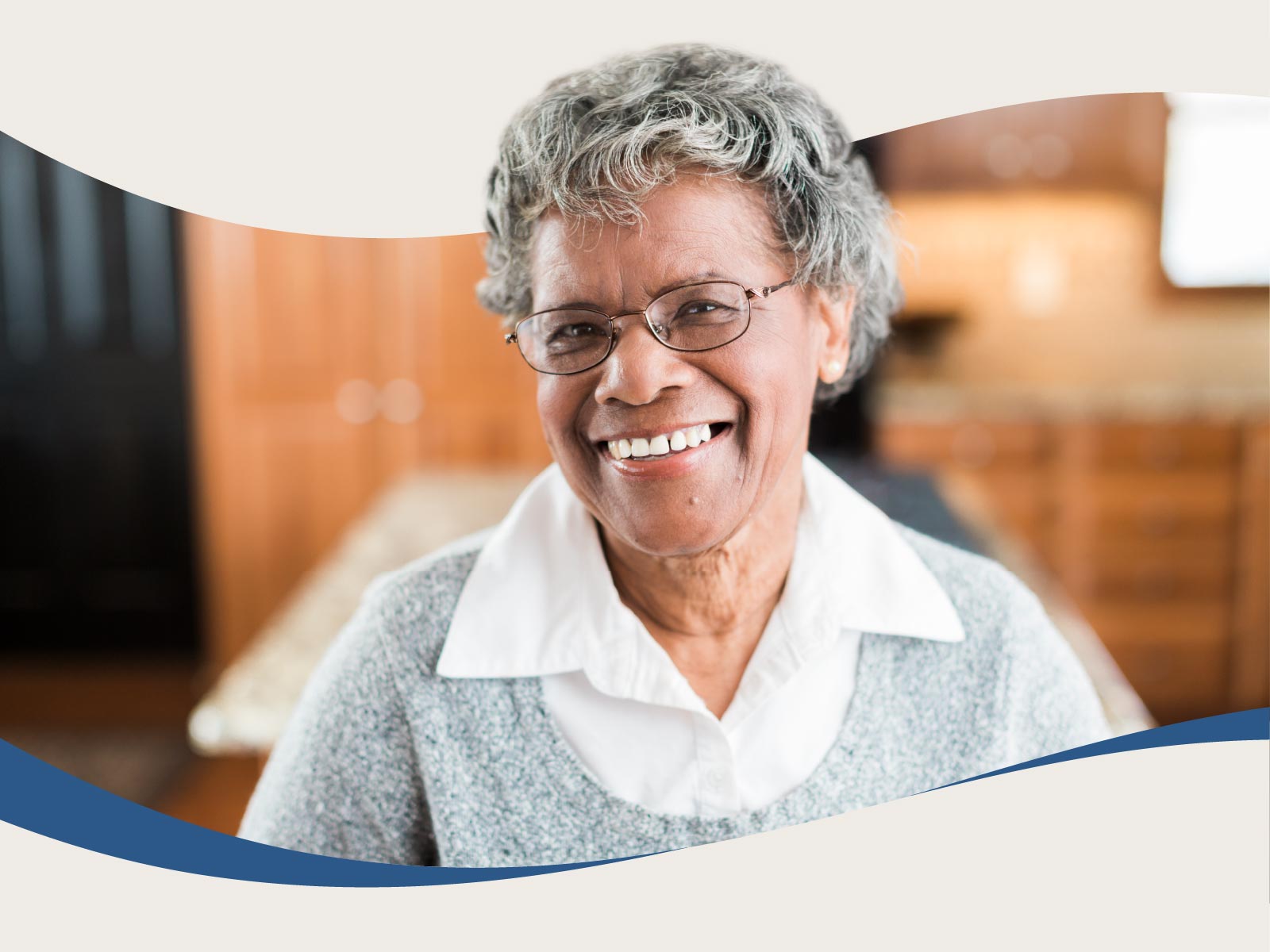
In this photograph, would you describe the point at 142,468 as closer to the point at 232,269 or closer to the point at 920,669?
the point at 232,269

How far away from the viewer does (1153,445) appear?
2.71 m

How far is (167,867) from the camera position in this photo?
0.57 metres

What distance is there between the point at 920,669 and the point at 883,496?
85 cm

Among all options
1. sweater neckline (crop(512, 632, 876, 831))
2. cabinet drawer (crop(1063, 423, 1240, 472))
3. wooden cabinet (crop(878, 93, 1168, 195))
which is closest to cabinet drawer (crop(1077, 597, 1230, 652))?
cabinet drawer (crop(1063, 423, 1240, 472))

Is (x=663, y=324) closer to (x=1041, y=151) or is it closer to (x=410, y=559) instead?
(x=410, y=559)

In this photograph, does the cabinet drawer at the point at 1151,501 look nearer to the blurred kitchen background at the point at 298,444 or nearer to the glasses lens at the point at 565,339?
the blurred kitchen background at the point at 298,444

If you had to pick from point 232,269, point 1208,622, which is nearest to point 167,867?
point 232,269

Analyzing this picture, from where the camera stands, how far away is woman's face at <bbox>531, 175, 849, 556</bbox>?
0.53 meters

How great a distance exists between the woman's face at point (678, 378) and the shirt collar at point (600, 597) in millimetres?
78

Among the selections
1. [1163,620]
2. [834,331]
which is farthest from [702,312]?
[1163,620]

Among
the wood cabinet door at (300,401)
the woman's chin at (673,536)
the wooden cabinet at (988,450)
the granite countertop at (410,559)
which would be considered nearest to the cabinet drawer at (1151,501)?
the wooden cabinet at (988,450)

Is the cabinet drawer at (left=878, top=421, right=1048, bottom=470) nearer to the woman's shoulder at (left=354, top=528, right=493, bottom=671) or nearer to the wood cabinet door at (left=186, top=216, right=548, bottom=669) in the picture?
the wood cabinet door at (left=186, top=216, right=548, bottom=669)

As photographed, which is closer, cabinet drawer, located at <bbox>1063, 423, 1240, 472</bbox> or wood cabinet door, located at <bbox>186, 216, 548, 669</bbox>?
wood cabinet door, located at <bbox>186, 216, 548, 669</bbox>

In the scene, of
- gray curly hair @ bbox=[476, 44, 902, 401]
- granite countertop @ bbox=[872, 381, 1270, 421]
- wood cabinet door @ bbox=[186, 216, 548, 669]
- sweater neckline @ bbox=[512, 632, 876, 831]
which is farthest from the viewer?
granite countertop @ bbox=[872, 381, 1270, 421]
